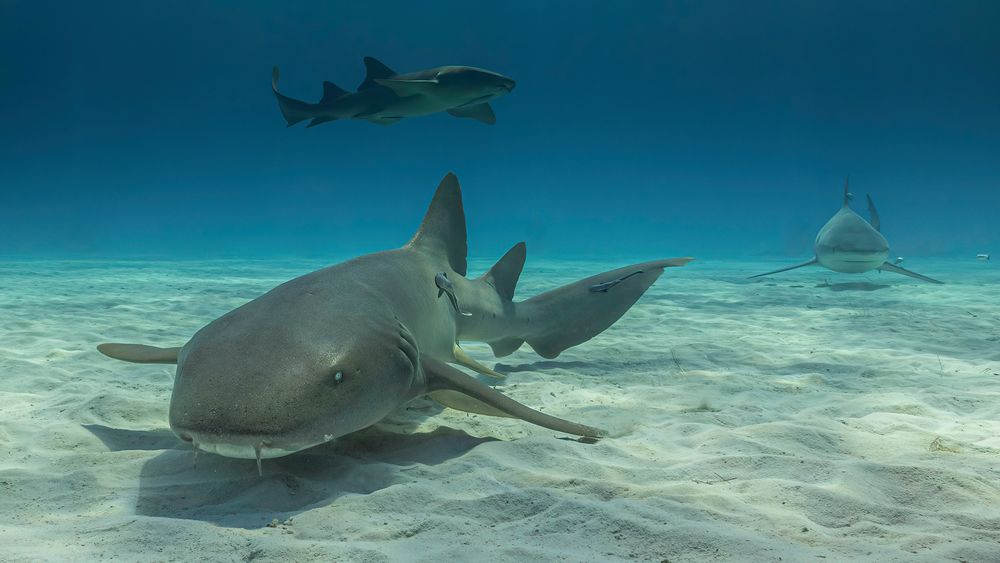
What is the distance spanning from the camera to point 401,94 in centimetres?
606

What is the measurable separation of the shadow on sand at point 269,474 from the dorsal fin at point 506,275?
218 centimetres

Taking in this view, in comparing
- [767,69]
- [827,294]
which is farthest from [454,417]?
[767,69]

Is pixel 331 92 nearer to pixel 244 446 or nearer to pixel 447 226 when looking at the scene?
pixel 447 226

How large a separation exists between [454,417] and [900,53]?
66837mm

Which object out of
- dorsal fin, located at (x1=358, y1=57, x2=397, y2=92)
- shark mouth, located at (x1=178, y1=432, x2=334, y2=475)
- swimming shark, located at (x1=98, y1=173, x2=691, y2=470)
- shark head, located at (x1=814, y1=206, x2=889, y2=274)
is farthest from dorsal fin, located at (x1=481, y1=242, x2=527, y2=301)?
shark head, located at (x1=814, y1=206, x2=889, y2=274)

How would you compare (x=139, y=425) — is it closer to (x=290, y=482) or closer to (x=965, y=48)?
(x=290, y=482)

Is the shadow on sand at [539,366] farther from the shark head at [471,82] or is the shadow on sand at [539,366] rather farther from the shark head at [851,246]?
the shark head at [851,246]

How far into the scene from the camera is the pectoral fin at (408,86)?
225 inches

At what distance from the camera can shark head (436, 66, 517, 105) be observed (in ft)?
19.0

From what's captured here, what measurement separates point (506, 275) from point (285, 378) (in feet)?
10.4

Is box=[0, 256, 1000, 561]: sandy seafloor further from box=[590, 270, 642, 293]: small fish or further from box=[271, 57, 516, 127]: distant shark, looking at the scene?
box=[271, 57, 516, 127]: distant shark

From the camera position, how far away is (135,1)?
57281 mm

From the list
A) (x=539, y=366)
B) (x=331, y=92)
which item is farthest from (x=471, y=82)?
(x=539, y=366)

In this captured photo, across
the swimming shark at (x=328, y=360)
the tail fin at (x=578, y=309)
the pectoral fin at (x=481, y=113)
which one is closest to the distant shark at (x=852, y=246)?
the pectoral fin at (x=481, y=113)
